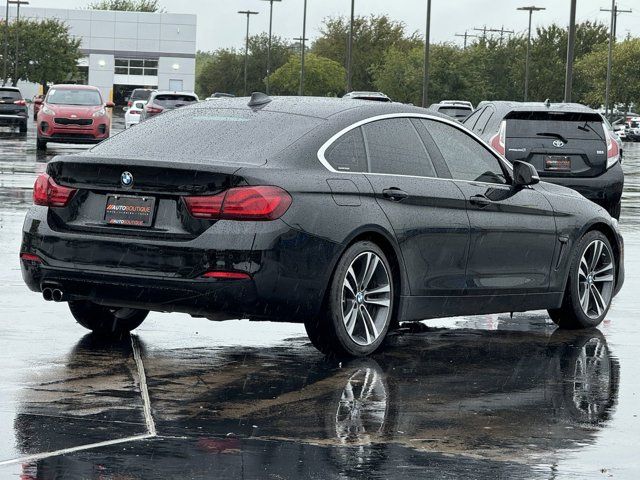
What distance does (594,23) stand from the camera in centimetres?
12325

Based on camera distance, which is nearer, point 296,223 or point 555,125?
point 296,223

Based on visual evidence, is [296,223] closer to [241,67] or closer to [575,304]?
[575,304]

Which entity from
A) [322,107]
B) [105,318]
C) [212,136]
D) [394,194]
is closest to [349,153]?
[394,194]

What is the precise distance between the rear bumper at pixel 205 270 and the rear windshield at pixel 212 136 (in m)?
0.51

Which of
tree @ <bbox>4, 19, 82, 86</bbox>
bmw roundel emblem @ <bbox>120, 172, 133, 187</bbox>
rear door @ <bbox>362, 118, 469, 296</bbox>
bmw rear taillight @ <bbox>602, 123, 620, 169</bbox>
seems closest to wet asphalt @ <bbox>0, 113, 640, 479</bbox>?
rear door @ <bbox>362, 118, 469, 296</bbox>

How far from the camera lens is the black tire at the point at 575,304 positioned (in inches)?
413

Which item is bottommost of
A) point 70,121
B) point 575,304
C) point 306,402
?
point 306,402

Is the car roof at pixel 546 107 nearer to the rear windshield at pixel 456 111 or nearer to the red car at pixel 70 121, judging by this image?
the red car at pixel 70 121

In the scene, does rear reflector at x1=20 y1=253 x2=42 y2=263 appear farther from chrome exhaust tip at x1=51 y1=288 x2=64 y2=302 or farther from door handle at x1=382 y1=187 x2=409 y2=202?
door handle at x1=382 y1=187 x2=409 y2=202

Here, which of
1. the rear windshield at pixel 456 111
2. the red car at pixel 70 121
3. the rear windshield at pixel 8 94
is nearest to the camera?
the red car at pixel 70 121

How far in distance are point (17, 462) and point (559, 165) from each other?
12.2m

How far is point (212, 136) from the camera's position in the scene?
8898 millimetres

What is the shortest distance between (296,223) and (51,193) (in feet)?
4.69

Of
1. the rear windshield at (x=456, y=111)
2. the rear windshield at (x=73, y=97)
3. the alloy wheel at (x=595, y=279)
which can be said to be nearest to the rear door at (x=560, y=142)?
the alloy wheel at (x=595, y=279)
